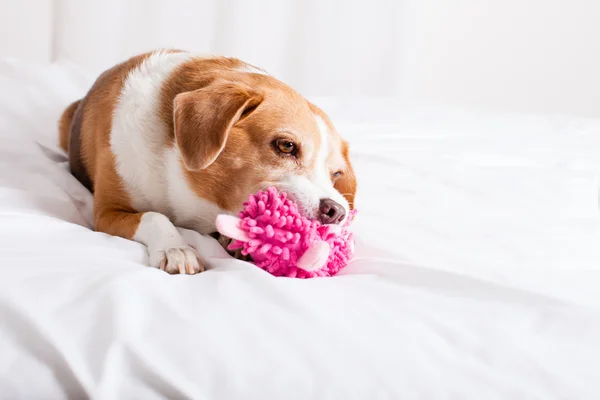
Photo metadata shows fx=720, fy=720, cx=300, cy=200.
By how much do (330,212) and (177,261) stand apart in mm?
417

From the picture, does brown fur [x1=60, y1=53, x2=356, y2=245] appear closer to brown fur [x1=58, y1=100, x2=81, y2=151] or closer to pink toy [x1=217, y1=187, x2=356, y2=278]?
pink toy [x1=217, y1=187, x2=356, y2=278]

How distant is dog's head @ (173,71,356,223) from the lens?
1876 mm

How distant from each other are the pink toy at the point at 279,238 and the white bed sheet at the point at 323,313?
70mm

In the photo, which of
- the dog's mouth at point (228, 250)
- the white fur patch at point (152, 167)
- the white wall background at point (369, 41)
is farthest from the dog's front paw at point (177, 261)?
the white wall background at point (369, 41)

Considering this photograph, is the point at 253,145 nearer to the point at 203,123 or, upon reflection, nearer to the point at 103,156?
the point at 203,123

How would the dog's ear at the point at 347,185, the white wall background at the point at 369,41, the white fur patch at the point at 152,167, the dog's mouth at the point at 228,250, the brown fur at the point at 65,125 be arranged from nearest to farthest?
the dog's mouth at the point at 228,250, the white fur patch at the point at 152,167, the dog's ear at the point at 347,185, the brown fur at the point at 65,125, the white wall background at the point at 369,41

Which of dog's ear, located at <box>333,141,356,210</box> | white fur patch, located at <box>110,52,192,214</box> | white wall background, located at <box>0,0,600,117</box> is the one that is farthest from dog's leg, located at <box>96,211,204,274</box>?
white wall background, located at <box>0,0,600,117</box>

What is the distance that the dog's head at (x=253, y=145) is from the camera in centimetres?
188

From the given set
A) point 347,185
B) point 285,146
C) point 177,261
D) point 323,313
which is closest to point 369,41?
point 347,185

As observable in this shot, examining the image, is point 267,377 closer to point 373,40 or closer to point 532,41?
point 373,40

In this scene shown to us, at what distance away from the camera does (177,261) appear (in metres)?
1.67

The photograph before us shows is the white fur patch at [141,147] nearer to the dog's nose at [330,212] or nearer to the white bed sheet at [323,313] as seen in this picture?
the white bed sheet at [323,313]

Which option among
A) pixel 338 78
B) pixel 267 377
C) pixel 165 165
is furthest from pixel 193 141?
pixel 338 78

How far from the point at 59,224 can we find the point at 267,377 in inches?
34.5
